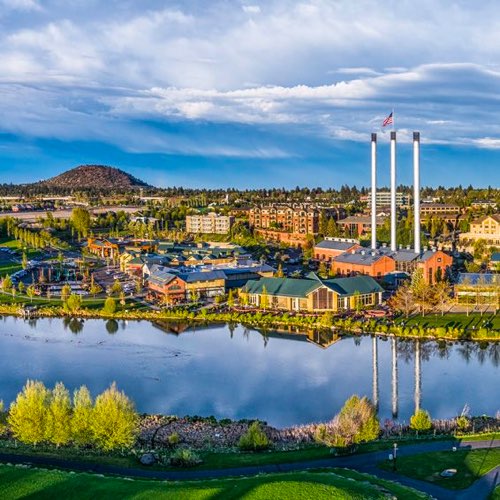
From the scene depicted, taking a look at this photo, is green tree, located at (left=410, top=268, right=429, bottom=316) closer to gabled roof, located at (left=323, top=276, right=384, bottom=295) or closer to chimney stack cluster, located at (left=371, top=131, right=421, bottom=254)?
gabled roof, located at (left=323, top=276, right=384, bottom=295)

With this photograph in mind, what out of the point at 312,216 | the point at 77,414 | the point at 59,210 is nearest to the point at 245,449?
the point at 77,414

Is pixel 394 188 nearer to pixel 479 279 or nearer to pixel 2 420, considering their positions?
pixel 479 279

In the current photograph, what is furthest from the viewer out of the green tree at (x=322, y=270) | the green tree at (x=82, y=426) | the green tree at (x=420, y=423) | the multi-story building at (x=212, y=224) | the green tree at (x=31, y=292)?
the multi-story building at (x=212, y=224)

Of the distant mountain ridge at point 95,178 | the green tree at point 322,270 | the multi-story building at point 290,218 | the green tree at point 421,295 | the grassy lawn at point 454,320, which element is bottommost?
the grassy lawn at point 454,320

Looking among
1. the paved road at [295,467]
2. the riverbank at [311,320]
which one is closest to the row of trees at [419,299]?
the riverbank at [311,320]

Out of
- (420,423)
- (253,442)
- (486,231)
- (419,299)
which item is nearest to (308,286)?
(419,299)

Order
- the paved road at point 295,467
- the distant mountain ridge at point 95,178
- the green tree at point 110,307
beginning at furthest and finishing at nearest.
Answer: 1. the distant mountain ridge at point 95,178
2. the green tree at point 110,307
3. the paved road at point 295,467

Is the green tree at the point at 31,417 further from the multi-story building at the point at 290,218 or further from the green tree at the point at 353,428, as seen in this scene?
the multi-story building at the point at 290,218
